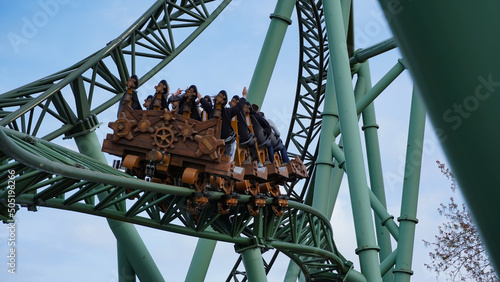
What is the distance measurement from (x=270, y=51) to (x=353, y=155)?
105 inches

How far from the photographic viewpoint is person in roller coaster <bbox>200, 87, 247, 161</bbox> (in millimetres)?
7395

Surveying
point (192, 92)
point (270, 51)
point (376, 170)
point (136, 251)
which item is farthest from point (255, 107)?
point (376, 170)

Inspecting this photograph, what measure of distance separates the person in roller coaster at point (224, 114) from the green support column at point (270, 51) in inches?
51.5

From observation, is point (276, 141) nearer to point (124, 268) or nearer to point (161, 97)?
point (161, 97)

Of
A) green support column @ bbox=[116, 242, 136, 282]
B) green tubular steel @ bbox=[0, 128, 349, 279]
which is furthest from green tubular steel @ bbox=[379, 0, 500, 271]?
green support column @ bbox=[116, 242, 136, 282]

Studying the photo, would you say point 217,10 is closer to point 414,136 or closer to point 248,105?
point 248,105

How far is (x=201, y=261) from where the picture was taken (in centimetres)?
827

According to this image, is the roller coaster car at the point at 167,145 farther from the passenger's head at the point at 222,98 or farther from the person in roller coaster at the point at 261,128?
the person in roller coaster at the point at 261,128

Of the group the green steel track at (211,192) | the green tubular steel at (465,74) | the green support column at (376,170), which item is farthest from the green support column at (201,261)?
the green tubular steel at (465,74)

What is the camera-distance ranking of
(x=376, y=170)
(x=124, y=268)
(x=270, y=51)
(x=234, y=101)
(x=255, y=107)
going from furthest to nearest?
(x=376, y=170)
(x=270, y=51)
(x=255, y=107)
(x=124, y=268)
(x=234, y=101)

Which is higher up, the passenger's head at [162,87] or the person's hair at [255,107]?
the person's hair at [255,107]

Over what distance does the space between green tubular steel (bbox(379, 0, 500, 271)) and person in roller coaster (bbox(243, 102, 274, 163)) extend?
7.64 m

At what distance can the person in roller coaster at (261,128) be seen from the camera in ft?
26.9

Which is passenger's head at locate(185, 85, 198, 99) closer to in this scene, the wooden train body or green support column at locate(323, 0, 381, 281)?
the wooden train body
